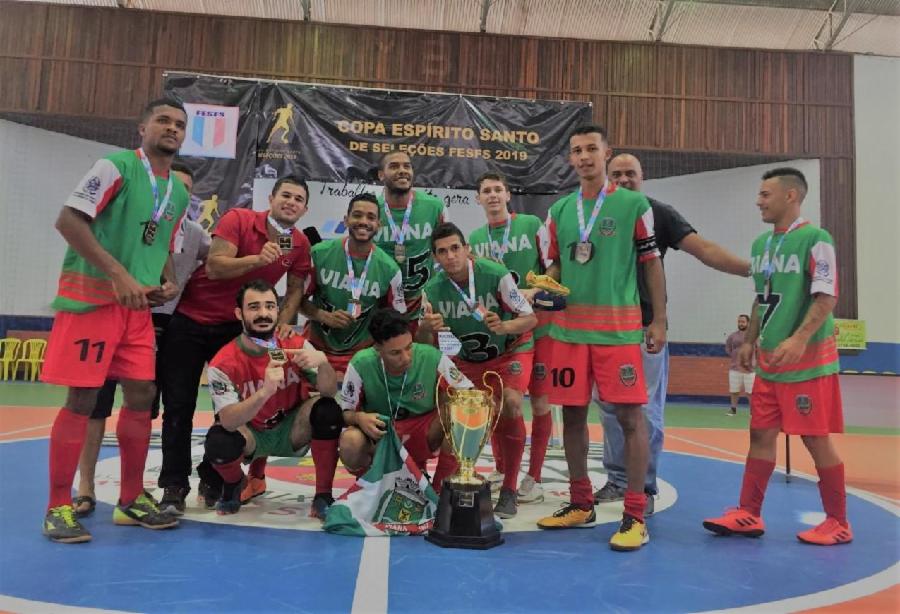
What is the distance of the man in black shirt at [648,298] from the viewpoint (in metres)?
4.02

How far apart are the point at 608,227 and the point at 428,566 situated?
1.96m

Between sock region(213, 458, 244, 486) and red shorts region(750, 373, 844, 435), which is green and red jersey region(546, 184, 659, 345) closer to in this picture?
red shorts region(750, 373, 844, 435)

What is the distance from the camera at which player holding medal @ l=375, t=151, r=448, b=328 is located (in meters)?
4.64

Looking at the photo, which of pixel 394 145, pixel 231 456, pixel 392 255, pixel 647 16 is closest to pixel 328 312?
pixel 392 255

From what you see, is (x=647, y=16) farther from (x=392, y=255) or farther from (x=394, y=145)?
(x=392, y=255)

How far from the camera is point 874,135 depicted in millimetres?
14133

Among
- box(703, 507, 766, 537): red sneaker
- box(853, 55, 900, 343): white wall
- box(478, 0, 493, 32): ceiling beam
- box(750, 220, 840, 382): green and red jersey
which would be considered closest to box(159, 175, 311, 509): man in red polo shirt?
box(703, 507, 766, 537): red sneaker

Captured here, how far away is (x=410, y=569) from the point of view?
286 centimetres

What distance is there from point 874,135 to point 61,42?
16742 millimetres

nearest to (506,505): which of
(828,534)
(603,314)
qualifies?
(603,314)

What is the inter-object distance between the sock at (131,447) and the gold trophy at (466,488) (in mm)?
1583

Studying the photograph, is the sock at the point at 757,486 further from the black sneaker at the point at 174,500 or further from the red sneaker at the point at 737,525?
the black sneaker at the point at 174,500

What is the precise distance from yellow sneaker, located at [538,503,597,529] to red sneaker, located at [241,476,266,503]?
1834mm

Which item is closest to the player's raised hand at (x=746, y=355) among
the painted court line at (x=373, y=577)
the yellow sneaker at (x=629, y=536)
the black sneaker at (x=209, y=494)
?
the yellow sneaker at (x=629, y=536)
